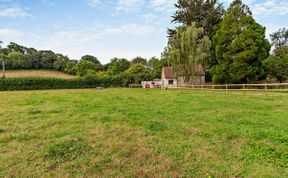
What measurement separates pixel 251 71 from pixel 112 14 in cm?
1595

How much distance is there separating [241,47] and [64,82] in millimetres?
29907

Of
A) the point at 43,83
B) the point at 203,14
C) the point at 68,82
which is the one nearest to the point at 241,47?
the point at 203,14

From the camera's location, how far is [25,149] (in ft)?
10.9

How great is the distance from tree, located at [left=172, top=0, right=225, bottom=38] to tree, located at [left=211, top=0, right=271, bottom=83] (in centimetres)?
428

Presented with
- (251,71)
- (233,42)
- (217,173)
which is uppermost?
(233,42)

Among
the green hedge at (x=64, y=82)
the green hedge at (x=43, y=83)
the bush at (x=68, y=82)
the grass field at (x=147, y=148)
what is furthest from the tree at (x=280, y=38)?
the grass field at (x=147, y=148)

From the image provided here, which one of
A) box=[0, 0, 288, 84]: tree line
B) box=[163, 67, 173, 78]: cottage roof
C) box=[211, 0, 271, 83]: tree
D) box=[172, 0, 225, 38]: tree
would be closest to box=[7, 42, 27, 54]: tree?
box=[163, 67, 173, 78]: cottage roof

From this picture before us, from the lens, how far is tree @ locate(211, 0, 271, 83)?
1969cm

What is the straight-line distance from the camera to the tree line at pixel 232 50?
1984 centimetres

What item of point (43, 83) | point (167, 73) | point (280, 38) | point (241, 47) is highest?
point (280, 38)

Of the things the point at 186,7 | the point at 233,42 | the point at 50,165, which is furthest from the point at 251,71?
the point at 50,165

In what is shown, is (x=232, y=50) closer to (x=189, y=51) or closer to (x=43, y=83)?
(x=189, y=51)

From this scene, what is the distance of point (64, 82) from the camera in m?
34.2

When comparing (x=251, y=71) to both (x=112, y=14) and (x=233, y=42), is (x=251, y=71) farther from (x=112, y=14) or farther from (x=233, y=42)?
(x=112, y=14)
